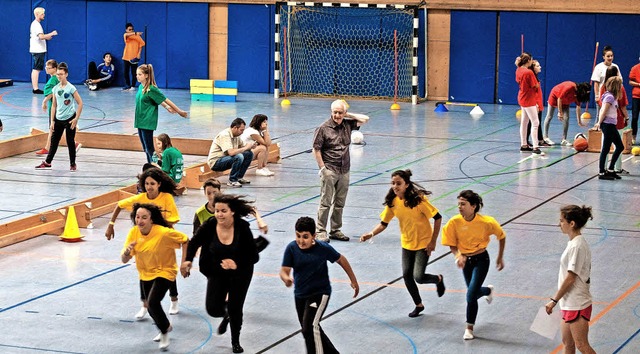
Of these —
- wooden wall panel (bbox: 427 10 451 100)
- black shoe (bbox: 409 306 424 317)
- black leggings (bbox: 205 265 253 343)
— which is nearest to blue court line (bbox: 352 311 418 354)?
black shoe (bbox: 409 306 424 317)

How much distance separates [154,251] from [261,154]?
31.3ft

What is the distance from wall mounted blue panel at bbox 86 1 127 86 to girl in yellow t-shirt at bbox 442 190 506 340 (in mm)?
25761

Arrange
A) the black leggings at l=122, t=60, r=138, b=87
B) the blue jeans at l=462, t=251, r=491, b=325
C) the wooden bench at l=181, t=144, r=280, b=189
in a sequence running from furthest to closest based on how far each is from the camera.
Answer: the black leggings at l=122, t=60, r=138, b=87
the wooden bench at l=181, t=144, r=280, b=189
the blue jeans at l=462, t=251, r=491, b=325

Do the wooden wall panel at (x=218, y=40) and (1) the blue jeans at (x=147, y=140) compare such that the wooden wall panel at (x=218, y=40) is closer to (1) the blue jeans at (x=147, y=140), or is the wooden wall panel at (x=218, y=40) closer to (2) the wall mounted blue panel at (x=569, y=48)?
(2) the wall mounted blue panel at (x=569, y=48)

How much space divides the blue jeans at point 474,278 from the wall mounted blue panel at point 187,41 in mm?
24672

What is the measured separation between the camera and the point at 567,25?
1216 inches

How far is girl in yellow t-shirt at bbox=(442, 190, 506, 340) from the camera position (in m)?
10.5

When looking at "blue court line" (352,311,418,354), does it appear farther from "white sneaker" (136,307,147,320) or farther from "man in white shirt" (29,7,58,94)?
"man in white shirt" (29,7,58,94)

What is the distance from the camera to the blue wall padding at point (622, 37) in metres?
30.3

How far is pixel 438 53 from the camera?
32312 mm

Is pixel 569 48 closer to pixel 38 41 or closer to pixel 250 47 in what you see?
pixel 250 47

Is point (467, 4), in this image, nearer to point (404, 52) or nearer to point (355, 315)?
point (404, 52)

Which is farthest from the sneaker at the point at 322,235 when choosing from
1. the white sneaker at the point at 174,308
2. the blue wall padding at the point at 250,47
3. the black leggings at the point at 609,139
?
the blue wall padding at the point at 250,47

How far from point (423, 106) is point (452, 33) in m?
2.65
